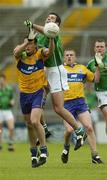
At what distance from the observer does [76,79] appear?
19.0 m

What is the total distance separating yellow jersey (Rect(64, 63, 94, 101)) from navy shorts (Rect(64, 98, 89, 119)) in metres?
0.10

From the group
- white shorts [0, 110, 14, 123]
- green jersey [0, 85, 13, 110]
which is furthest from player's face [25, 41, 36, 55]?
green jersey [0, 85, 13, 110]

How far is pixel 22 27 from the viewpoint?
41406mm

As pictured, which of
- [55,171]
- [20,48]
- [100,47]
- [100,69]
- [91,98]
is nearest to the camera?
[55,171]

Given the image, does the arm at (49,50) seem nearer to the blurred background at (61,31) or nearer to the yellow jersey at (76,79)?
the yellow jersey at (76,79)

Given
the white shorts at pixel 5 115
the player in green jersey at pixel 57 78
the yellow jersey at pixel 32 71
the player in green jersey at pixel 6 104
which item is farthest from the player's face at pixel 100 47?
the white shorts at pixel 5 115

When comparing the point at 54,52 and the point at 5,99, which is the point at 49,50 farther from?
the point at 5,99

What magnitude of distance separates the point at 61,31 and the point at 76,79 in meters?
18.9

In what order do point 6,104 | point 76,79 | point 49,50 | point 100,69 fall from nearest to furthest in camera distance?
point 49,50
point 100,69
point 76,79
point 6,104

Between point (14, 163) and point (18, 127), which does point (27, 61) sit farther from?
point (18, 127)

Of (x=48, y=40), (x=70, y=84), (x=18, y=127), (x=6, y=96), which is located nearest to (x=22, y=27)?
(x=18, y=127)

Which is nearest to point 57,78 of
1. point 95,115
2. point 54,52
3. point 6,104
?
point 54,52

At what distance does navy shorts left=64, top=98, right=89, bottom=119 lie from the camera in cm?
1850

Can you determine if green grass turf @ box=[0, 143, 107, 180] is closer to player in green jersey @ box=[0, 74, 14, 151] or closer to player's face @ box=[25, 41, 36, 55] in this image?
player's face @ box=[25, 41, 36, 55]
